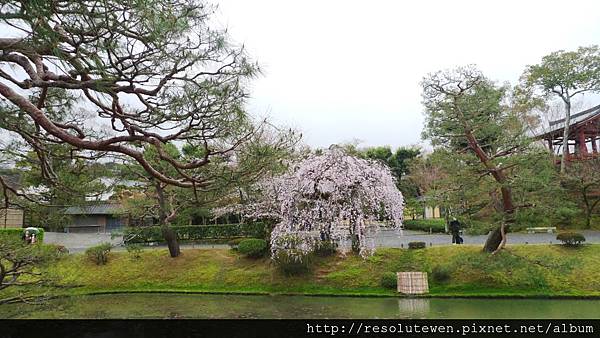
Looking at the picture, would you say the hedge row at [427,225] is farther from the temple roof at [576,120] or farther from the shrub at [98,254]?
the shrub at [98,254]

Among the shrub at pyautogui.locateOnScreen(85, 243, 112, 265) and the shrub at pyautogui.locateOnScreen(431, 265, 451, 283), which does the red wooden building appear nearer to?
the shrub at pyautogui.locateOnScreen(431, 265, 451, 283)

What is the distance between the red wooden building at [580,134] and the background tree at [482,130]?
7.79 metres

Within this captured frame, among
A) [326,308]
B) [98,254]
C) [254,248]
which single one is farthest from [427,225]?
[98,254]

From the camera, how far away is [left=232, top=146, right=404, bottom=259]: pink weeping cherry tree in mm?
11203

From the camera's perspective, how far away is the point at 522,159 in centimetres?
988

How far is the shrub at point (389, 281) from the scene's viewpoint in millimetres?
10470

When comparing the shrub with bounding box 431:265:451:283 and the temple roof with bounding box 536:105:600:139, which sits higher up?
the temple roof with bounding box 536:105:600:139

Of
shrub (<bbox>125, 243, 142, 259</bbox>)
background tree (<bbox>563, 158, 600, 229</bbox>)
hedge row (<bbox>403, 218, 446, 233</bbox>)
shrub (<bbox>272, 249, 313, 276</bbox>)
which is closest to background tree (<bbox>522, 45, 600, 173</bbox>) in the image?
background tree (<bbox>563, 158, 600, 229</bbox>)

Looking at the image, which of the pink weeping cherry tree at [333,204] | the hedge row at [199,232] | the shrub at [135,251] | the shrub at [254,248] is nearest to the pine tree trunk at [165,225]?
the shrub at [135,251]

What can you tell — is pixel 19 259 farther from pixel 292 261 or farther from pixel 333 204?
pixel 333 204

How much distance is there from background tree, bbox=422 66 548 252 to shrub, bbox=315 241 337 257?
395 centimetres

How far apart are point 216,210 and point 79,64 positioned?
478 inches

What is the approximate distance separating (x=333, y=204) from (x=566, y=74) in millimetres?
10754

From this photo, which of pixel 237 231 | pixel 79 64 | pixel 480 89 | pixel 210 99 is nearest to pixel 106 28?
pixel 79 64
